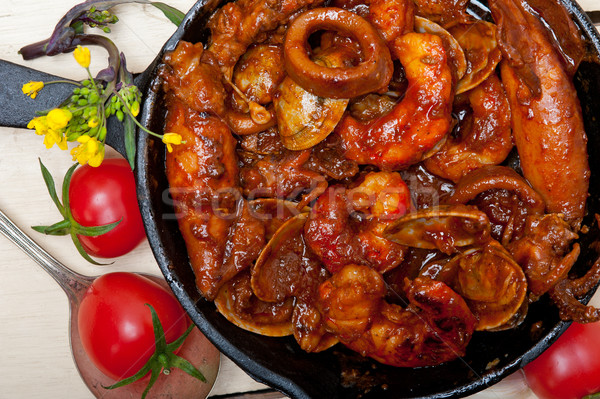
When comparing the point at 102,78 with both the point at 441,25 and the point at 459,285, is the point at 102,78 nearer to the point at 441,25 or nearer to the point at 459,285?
the point at 441,25

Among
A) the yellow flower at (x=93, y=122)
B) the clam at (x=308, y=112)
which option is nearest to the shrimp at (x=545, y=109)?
the clam at (x=308, y=112)

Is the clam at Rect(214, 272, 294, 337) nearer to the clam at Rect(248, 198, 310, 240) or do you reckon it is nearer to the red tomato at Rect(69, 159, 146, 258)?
the clam at Rect(248, 198, 310, 240)

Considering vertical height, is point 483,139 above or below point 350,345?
above

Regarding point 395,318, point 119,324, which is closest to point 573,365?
point 395,318

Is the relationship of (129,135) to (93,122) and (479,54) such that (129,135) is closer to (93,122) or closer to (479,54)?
(93,122)

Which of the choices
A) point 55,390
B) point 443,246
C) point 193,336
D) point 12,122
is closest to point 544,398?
point 443,246

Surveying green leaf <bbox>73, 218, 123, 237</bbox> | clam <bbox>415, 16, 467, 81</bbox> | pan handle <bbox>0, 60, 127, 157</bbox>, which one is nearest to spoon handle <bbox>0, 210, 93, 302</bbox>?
green leaf <bbox>73, 218, 123, 237</bbox>
